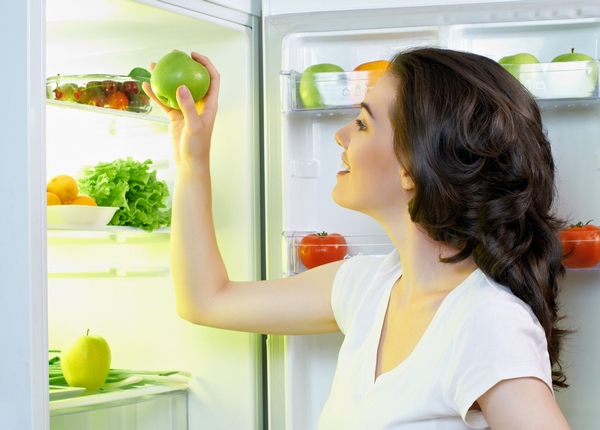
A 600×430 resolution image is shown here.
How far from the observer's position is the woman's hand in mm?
1530

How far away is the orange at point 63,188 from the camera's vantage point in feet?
5.50

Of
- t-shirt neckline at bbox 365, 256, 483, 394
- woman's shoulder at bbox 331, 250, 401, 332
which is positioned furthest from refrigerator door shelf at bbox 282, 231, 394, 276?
t-shirt neckline at bbox 365, 256, 483, 394

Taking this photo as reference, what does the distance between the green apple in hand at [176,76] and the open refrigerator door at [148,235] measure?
229 mm

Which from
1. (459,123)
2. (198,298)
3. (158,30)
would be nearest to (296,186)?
(198,298)

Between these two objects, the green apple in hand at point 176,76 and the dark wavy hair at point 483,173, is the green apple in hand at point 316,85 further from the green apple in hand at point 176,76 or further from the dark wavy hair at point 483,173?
the dark wavy hair at point 483,173

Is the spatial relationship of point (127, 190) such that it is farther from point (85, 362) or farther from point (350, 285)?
point (350, 285)

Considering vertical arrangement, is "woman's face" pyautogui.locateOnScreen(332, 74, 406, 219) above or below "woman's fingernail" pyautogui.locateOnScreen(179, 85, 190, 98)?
below

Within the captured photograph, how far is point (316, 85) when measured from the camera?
5.48 feet

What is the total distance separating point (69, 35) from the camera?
1.90 meters

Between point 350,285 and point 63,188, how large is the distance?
69 cm

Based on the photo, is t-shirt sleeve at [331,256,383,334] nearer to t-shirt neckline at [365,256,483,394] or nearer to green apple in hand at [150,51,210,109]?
t-shirt neckline at [365,256,483,394]

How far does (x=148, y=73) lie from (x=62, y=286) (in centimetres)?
63

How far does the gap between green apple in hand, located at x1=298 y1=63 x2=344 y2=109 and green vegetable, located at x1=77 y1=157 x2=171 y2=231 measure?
0.44 meters

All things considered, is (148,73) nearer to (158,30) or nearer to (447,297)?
(158,30)
